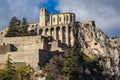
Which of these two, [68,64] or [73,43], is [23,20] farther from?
[68,64]

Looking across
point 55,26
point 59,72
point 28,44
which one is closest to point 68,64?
point 59,72

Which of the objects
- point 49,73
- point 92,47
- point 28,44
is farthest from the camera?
point 92,47

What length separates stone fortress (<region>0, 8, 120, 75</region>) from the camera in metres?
128

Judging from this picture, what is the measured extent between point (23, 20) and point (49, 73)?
95.3 feet

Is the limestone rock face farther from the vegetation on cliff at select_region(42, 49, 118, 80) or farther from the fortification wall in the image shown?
the fortification wall

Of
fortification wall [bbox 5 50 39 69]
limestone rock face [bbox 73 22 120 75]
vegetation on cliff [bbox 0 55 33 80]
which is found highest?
limestone rock face [bbox 73 22 120 75]

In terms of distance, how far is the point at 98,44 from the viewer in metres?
138

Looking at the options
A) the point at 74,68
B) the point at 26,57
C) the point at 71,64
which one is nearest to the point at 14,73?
the point at 26,57

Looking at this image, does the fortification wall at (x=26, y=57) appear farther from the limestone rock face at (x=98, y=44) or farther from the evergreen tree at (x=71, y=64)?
the limestone rock face at (x=98, y=44)

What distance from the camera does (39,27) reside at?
142 m

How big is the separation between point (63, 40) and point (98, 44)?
24.1ft

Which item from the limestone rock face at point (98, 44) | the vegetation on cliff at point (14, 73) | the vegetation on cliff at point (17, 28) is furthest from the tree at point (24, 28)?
the vegetation on cliff at point (14, 73)

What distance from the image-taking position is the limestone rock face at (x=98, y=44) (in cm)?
13475

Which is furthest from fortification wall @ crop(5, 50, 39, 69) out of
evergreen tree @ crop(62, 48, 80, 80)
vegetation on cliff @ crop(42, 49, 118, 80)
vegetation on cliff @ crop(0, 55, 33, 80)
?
evergreen tree @ crop(62, 48, 80, 80)
